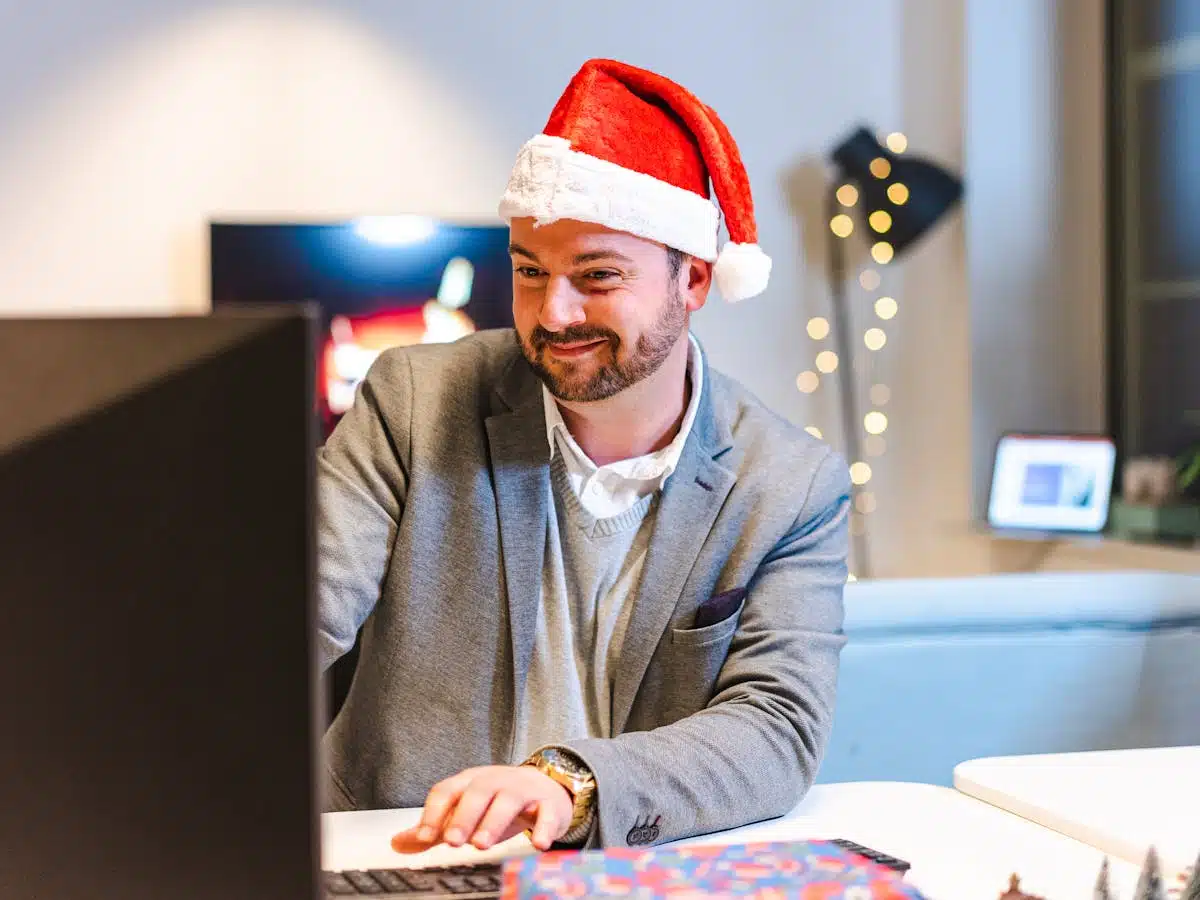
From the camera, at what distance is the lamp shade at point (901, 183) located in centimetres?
426

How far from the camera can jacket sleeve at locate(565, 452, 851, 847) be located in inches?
40.9

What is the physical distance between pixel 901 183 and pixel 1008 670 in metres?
2.48

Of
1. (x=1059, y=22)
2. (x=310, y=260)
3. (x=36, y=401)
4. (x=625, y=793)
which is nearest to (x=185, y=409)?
(x=36, y=401)

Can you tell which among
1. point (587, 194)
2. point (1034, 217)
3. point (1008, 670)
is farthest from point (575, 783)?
point (1034, 217)

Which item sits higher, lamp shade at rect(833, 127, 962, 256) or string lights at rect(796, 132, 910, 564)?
lamp shade at rect(833, 127, 962, 256)

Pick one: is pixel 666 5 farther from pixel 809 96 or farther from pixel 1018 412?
pixel 1018 412

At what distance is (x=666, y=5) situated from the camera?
4.27 m

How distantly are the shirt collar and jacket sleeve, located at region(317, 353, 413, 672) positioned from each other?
15cm

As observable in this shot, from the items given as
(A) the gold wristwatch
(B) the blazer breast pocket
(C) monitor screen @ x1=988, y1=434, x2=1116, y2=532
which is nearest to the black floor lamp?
(C) monitor screen @ x1=988, y1=434, x2=1116, y2=532

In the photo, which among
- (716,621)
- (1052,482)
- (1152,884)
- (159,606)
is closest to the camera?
(159,606)

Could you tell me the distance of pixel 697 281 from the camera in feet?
5.41

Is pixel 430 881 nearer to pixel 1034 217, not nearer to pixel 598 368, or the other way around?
pixel 598 368

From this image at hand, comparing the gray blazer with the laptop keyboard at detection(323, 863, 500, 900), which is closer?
the laptop keyboard at detection(323, 863, 500, 900)

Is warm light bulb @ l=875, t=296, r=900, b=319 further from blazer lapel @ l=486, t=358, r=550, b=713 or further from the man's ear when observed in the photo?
blazer lapel @ l=486, t=358, r=550, b=713
